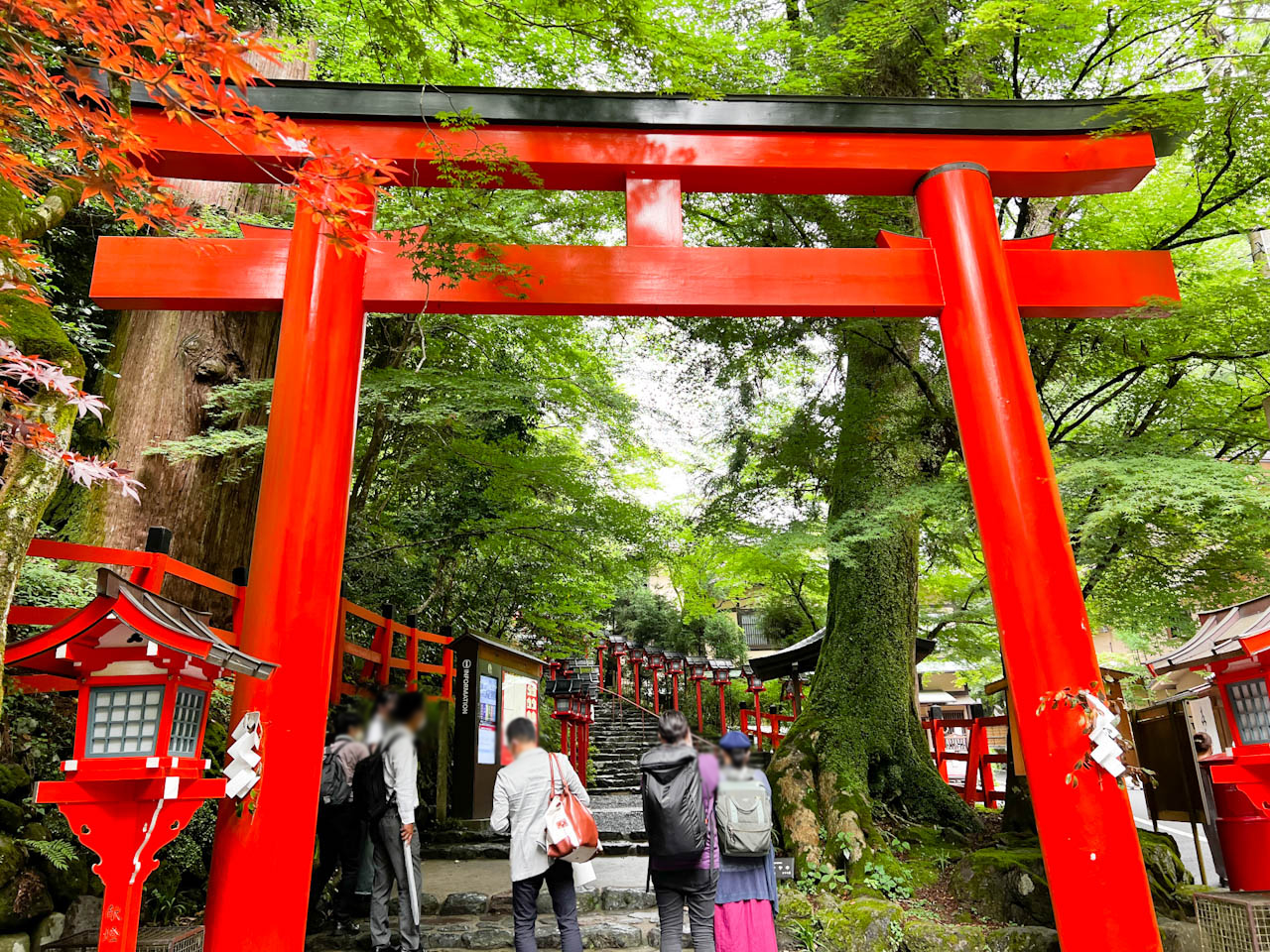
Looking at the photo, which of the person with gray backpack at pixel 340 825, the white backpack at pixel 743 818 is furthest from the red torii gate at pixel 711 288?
the white backpack at pixel 743 818

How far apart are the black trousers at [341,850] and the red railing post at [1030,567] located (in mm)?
4521

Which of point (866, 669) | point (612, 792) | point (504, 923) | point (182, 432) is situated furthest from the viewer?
point (612, 792)

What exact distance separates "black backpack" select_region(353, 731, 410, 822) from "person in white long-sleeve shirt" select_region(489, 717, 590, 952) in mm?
998

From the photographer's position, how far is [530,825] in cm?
443

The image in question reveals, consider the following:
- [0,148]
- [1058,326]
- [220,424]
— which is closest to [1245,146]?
[1058,326]

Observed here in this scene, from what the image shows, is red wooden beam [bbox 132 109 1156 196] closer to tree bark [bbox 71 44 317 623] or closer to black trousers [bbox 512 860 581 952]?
tree bark [bbox 71 44 317 623]

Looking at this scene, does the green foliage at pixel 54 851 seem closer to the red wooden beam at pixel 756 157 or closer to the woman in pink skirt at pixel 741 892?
the woman in pink skirt at pixel 741 892

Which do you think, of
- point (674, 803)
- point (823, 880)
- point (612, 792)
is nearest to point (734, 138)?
point (674, 803)

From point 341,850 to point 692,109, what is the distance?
A: 5898mm

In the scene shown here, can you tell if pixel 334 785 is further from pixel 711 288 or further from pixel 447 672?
pixel 711 288

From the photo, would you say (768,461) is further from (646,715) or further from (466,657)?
(646,715)

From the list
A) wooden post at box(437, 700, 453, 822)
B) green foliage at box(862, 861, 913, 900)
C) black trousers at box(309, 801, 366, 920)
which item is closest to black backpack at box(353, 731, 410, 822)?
black trousers at box(309, 801, 366, 920)

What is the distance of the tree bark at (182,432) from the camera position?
A: 6586 millimetres

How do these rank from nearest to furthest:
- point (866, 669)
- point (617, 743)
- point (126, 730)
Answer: point (126, 730), point (866, 669), point (617, 743)
